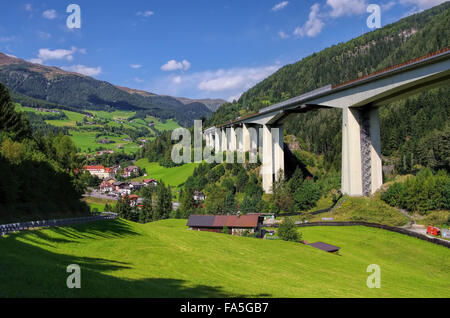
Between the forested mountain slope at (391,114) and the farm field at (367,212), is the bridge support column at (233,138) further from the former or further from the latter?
the farm field at (367,212)

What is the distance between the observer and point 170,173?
140125 mm

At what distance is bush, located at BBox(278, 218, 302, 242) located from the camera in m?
41.2

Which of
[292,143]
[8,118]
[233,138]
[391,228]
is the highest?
[233,138]

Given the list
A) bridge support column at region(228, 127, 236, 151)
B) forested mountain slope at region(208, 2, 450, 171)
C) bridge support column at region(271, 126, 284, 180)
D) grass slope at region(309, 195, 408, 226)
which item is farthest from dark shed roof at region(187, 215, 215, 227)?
bridge support column at region(228, 127, 236, 151)

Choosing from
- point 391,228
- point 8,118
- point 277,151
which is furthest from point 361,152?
point 8,118

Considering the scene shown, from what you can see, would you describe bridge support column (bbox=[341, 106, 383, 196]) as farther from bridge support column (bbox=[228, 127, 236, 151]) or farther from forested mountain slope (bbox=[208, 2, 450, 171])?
bridge support column (bbox=[228, 127, 236, 151])

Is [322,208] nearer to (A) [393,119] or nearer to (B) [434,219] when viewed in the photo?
(B) [434,219]

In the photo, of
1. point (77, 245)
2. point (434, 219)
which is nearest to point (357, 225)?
point (434, 219)

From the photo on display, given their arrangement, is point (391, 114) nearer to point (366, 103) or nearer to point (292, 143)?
point (292, 143)

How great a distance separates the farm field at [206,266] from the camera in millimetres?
14258

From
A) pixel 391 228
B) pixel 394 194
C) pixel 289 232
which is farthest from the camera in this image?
A: pixel 394 194

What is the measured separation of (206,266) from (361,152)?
140ft
